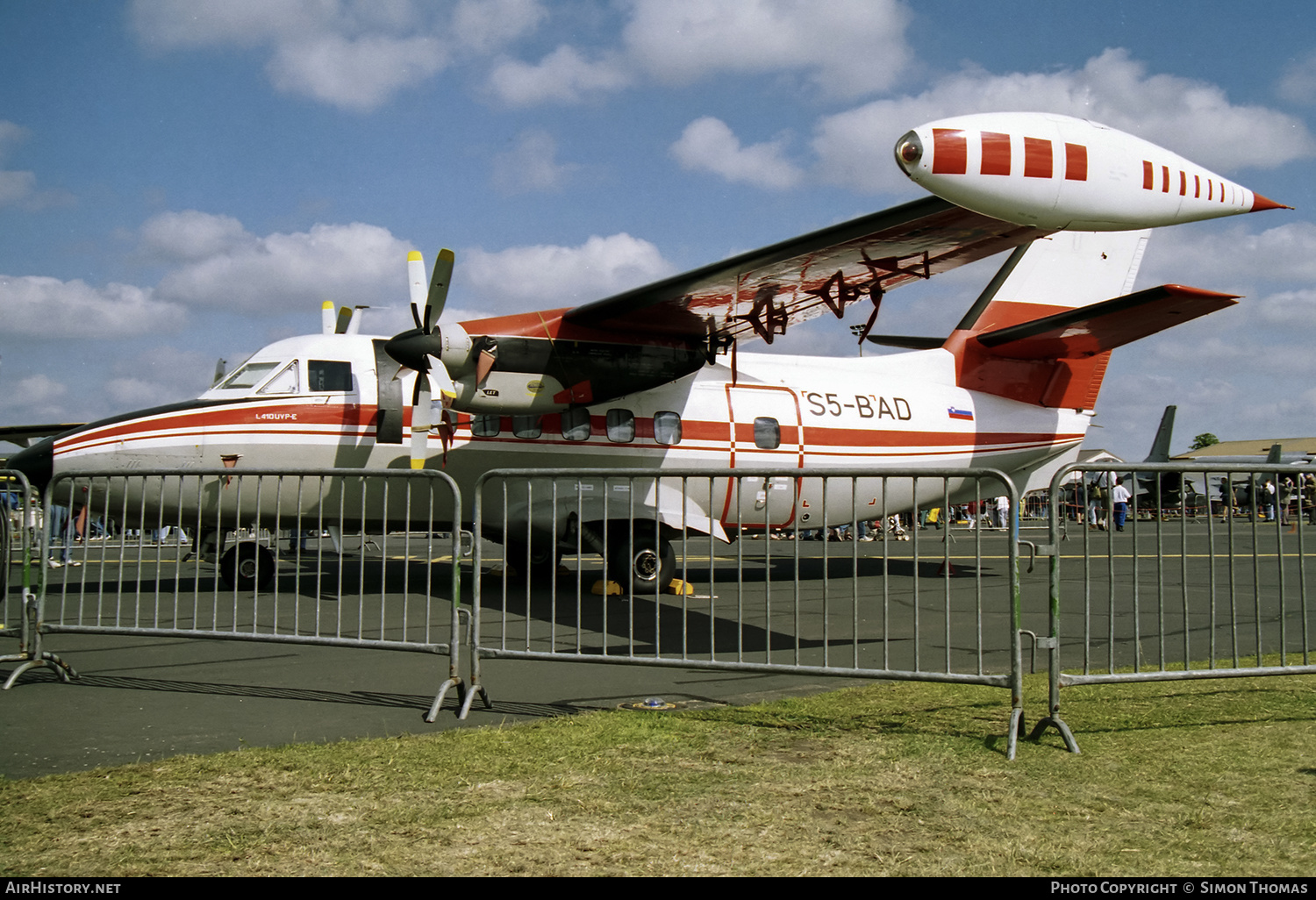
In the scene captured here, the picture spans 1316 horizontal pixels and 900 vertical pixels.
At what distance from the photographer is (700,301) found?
1198 cm

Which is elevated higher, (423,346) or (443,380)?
(423,346)

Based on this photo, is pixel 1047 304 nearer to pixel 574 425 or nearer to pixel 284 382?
pixel 574 425

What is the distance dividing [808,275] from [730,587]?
5.16 metres

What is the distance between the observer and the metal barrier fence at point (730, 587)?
5332 mm

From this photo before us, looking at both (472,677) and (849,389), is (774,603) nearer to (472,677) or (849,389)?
(849,389)

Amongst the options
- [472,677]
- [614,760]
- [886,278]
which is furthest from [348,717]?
[886,278]

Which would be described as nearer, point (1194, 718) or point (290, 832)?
point (290, 832)

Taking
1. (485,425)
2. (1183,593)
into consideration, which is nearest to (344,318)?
(485,425)

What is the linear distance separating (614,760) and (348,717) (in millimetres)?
Result: 1887

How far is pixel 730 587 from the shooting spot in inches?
554

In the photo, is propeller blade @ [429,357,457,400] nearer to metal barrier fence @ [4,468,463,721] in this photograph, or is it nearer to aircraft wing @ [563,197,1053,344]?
metal barrier fence @ [4,468,463,721]

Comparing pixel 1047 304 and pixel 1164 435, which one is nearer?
pixel 1047 304

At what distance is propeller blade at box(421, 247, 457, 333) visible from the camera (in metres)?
11.3

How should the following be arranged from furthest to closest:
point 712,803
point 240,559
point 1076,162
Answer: point 240,559 < point 1076,162 < point 712,803
